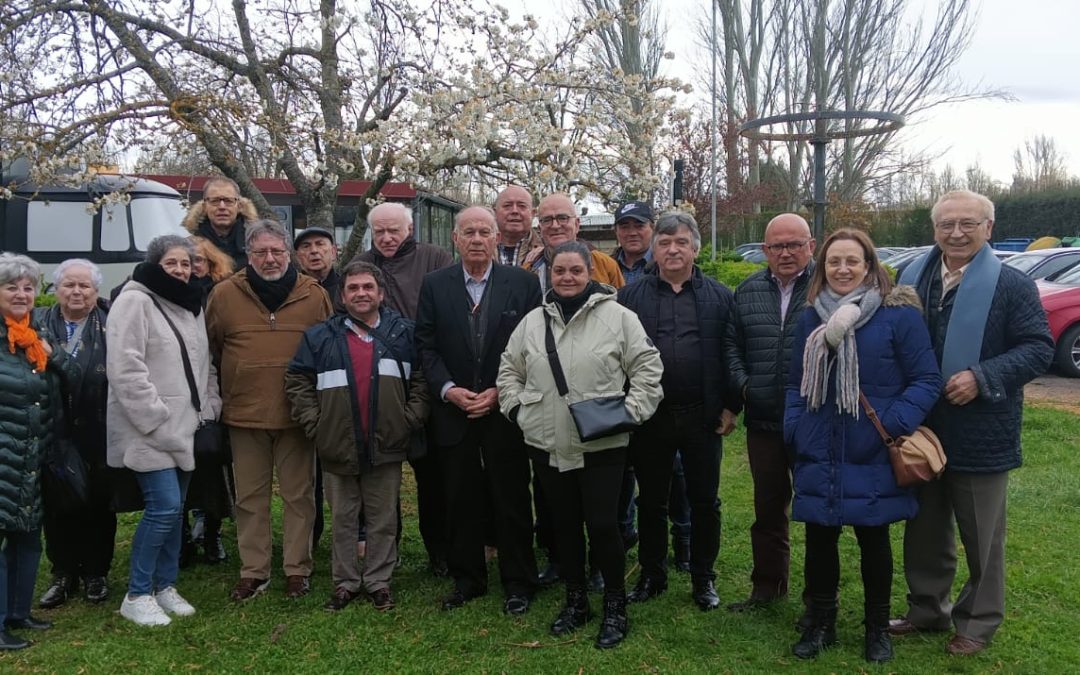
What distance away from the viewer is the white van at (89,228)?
11703 mm

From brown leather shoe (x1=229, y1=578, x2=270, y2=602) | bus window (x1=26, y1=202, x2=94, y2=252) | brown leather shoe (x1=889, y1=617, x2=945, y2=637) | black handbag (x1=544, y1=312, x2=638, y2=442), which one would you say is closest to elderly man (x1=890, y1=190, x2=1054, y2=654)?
brown leather shoe (x1=889, y1=617, x2=945, y2=637)

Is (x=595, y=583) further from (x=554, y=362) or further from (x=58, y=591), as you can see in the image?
(x=58, y=591)

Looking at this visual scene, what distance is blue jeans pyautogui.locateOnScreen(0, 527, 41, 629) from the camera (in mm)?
3902

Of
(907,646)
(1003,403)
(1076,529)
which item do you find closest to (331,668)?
(907,646)

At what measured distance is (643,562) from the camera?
14.6 feet

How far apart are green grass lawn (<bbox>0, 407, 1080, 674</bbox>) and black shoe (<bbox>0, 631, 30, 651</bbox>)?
7 centimetres

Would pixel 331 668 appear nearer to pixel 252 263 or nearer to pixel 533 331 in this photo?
pixel 533 331

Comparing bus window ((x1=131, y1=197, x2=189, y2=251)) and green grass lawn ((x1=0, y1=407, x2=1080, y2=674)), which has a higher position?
bus window ((x1=131, y1=197, x2=189, y2=251))

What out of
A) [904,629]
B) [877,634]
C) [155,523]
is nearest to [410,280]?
[155,523]

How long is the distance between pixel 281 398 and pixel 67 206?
9.63 meters

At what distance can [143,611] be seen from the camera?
13.9 feet

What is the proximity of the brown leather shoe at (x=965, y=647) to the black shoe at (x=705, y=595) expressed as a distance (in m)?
1.09

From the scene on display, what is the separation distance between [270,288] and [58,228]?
9545 millimetres

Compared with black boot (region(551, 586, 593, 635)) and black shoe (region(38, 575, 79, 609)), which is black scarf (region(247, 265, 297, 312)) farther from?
black boot (region(551, 586, 593, 635))
